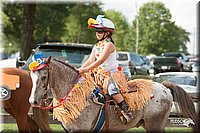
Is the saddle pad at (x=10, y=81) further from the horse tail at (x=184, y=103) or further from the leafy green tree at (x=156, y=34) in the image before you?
the leafy green tree at (x=156, y=34)

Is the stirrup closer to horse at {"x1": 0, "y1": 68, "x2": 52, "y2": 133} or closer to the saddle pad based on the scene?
horse at {"x1": 0, "y1": 68, "x2": 52, "y2": 133}

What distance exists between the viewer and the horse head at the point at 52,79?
5.35 m

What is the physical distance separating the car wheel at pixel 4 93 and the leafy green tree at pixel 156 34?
3923cm

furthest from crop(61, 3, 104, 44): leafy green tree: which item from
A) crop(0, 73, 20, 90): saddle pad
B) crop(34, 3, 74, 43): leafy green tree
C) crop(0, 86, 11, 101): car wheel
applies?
crop(0, 86, 11, 101): car wheel

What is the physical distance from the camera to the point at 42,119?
24.3ft

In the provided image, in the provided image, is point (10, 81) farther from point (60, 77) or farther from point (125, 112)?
point (125, 112)

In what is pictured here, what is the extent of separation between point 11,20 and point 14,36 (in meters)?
3.38

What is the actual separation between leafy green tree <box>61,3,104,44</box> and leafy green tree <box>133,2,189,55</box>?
9270 millimetres

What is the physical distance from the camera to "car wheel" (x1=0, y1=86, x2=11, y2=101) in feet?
23.1

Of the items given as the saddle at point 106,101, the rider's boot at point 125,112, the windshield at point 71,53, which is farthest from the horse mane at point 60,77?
the windshield at point 71,53

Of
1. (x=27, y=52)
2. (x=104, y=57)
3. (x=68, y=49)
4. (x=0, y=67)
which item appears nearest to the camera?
(x=104, y=57)

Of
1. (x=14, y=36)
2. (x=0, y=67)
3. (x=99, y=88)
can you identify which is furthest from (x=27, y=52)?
(x=14, y=36)

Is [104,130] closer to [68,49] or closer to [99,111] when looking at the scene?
[99,111]

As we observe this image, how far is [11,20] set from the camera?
1494 inches
